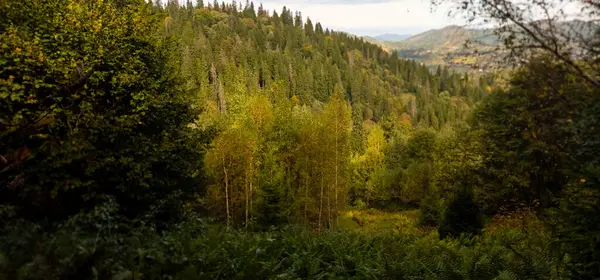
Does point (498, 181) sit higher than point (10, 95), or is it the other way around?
point (10, 95)

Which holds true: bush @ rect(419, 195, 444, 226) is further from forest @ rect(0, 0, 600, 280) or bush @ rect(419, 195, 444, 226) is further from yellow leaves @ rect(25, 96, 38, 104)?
yellow leaves @ rect(25, 96, 38, 104)

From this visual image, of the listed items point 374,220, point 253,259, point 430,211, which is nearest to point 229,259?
point 253,259

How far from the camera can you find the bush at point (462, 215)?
19312 millimetres

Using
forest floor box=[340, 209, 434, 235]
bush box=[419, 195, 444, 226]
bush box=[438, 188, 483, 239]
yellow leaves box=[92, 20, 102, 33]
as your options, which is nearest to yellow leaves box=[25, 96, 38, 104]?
yellow leaves box=[92, 20, 102, 33]

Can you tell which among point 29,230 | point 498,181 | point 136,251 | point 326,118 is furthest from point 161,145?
point 498,181

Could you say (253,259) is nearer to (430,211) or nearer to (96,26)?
(96,26)

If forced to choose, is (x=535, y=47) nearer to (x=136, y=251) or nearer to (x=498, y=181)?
(x=136, y=251)

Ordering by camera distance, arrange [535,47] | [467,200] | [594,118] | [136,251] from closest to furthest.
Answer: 1. [136,251]
2. [594,118]
3. [535,47]
4. [467,200]

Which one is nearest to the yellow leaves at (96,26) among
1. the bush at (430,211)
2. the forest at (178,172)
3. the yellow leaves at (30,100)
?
the forest at (178,172)

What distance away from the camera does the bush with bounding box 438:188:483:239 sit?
19.3 m

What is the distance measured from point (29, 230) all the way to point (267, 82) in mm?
144779

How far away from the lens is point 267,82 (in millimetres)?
147375

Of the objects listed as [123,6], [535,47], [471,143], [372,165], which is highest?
[123,6]

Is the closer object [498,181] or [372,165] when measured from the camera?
[498,181]
